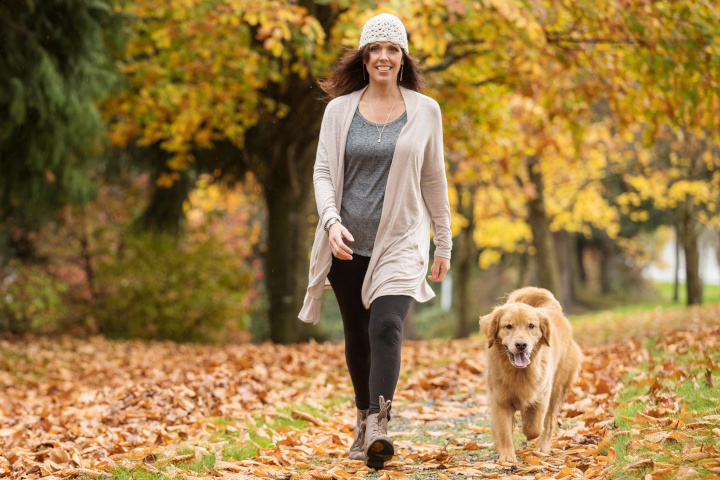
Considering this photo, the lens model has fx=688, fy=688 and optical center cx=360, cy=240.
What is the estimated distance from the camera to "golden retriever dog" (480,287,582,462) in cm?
353

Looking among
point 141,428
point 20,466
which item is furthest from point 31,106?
point 20,466

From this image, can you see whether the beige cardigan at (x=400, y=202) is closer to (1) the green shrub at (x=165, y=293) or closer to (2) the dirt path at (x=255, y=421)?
(2) the dirt path at (x=255, y=421)

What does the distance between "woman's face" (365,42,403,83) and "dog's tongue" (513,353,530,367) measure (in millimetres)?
1550

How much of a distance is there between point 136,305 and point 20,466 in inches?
346

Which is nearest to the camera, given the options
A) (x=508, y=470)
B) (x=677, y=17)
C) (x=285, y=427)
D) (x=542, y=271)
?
(x=508, y=470)

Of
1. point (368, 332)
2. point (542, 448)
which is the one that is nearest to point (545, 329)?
point (542, 448)

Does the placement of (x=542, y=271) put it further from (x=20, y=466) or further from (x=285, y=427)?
(x=20, y=466)

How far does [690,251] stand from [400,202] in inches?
593

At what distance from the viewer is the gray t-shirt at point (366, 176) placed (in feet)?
11.3

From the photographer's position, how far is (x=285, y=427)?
454 cm

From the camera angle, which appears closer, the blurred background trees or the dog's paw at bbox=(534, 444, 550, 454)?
the dog's paw at bbox=(534, 444, 550, 454)

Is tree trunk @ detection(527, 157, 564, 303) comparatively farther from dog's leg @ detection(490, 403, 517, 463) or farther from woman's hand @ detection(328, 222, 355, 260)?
woman's hand @ detection(328, 222, 355, 260)

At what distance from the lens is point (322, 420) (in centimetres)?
498

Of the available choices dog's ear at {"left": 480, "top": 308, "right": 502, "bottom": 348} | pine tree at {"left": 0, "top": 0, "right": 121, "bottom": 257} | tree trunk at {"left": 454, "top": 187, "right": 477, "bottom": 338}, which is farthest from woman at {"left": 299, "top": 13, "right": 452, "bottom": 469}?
tree trunk at {"left": 454, "top": 187, "right": 477, "bottom": 338}
